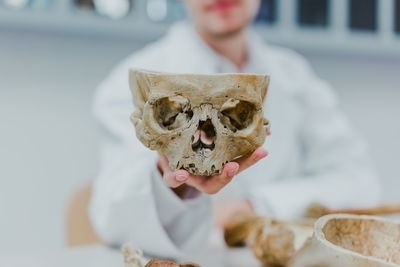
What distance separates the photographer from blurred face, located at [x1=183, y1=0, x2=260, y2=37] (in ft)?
3.43

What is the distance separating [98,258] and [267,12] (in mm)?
1381

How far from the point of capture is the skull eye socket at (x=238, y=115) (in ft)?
1.64

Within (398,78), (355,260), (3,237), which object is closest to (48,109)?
(3,237)

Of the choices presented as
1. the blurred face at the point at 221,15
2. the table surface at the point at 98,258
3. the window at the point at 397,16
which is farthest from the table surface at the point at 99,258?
the window at the point at 397,16

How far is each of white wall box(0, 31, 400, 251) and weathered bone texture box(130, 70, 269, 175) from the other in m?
1.22

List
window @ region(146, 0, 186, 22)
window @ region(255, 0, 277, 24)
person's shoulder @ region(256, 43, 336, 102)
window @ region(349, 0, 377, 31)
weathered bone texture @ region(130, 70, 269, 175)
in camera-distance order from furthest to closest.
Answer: window @ region(349, 0, 377, 31), window @ region(255, 0, 277, 24), window @ region(146, 0, 186, 22), person's shoulder @ region(256, 43, 336, 102), weathered bone texture @ region(130, 70, 269, 175)

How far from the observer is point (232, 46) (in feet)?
4.33

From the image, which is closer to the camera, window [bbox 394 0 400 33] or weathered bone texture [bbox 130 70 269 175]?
weathered bone texture [bbox 130 70 269 175]

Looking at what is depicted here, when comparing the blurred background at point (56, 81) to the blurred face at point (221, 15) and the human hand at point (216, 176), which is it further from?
the human hand at point (216, 176)

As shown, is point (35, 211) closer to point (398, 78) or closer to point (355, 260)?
point (355, 260)

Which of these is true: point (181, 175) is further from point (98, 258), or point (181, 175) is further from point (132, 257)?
point (98, 258)

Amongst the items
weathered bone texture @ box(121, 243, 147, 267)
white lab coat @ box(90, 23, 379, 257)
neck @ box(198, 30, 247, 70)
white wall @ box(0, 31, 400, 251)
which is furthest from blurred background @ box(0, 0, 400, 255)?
weathered bone texture @ box(121, 243, 147, 267)

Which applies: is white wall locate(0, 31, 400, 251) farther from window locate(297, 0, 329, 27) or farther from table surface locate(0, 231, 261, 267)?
table surface locate(0, 231, 261, 267)

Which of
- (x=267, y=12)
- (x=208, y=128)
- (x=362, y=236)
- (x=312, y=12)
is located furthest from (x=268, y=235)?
(x=312, y=12)
